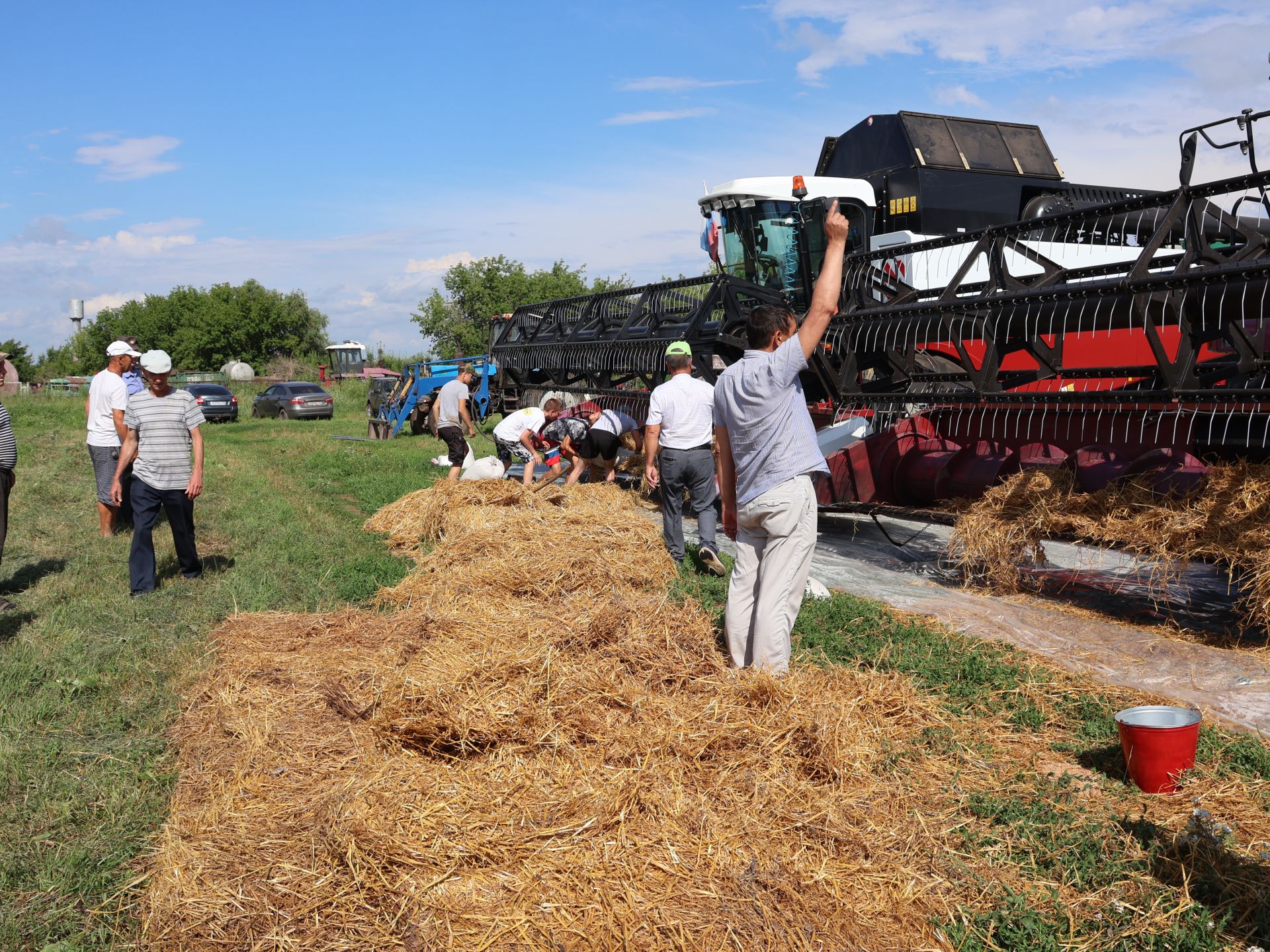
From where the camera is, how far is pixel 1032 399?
7574 mm

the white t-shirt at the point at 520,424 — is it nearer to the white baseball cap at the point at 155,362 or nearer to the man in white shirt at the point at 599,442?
the man in white shirt at the point at 599,442

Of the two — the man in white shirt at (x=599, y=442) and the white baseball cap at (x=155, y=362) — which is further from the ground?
the white baseball cap at (x=155, y=362)

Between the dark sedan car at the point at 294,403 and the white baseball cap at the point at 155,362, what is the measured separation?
86.6 feet

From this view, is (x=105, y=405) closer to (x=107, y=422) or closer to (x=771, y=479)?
(x=107, y=422)

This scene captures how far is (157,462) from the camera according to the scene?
23.8 feet

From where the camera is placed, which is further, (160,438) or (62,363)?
(62,363)

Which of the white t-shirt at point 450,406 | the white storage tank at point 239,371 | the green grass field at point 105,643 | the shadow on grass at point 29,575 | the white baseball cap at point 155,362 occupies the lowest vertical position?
the green grass field at point 105,643

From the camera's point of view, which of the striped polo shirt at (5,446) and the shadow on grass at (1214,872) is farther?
the striped polo shirt at (5,446)

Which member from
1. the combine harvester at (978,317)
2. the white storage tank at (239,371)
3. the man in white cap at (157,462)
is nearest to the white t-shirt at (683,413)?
the combine harvester at (978,317)

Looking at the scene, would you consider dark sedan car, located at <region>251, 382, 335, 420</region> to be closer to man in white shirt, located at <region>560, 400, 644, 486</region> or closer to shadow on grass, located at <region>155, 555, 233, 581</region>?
man in white shirt, located at <region>560, 400, 644, 486</region>

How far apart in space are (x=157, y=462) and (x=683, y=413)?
4.03 m

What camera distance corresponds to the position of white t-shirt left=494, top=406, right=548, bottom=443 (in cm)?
1117

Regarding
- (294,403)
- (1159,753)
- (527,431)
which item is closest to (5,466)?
(527,431)

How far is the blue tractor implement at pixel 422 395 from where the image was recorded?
23719mm
